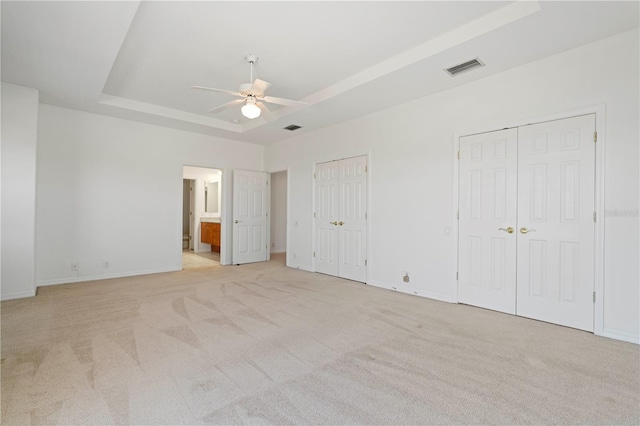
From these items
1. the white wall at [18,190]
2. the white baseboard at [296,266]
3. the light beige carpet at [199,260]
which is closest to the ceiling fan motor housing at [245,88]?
the white wall at [18,190]

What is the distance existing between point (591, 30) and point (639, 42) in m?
0.44

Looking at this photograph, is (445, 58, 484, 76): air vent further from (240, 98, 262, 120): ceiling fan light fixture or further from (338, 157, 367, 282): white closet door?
(240, 98, 262, 120): ceiling fan light fixture

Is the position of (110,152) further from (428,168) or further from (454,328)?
(454,328)

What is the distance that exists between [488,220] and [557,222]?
0.66 metres

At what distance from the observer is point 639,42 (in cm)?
272

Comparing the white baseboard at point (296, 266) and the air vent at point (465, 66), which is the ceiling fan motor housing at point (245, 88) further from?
the white baseboard at point (296, 266)

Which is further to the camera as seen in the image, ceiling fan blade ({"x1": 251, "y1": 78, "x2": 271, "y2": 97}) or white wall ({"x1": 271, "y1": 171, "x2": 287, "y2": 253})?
white wall ({"x1": 271, "y1": 171, "x2": 287, "y2": 253})

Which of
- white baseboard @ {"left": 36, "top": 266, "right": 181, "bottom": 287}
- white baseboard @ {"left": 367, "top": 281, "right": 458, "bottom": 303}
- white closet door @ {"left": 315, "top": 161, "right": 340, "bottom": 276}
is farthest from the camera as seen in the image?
white closet door @ {"left": 315, "top": 161, "right": 340, "bottom": 276}

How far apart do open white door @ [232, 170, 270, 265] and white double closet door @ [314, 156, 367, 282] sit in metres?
1.70

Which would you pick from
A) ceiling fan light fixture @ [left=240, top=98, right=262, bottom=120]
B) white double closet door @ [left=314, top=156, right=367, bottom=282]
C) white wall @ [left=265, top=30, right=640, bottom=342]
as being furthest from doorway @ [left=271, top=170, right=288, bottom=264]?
ceiling fan light fixture @ [left=240, top=98, right=262, bottom=120]

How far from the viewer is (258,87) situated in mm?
3346

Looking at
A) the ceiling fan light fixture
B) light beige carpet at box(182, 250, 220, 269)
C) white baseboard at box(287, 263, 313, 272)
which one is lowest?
light beige carpet at box(182, 250, 220, 269)

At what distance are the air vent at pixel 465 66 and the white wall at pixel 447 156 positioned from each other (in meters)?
0.39

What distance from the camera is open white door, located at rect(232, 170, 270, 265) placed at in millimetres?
6629
